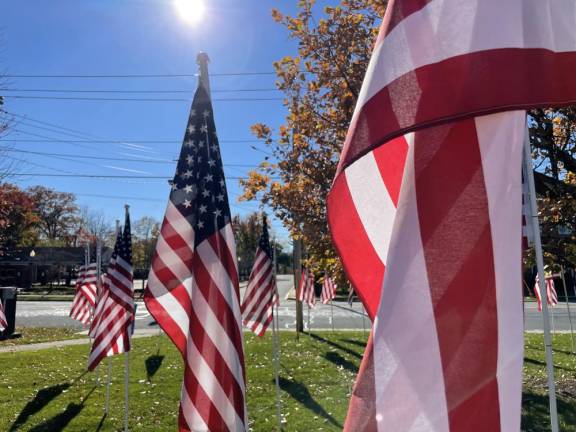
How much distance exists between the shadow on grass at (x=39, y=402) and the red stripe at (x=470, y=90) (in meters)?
8.05

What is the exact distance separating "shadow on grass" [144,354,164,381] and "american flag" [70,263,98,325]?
Answer: 7.53 ft

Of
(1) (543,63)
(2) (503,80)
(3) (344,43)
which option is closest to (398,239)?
(2) (503,80)

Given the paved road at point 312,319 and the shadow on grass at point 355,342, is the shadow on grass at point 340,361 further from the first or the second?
the paved road at point 312,319

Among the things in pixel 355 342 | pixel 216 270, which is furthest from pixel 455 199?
pixel 355 342

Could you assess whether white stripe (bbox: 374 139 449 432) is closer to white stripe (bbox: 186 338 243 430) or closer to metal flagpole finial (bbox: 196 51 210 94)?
white stripe (bbox: 186 338 243 430)

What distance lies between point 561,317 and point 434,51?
85.9 ft

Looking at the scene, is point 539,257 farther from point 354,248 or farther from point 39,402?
point 39,402

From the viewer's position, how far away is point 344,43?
27.7 ft

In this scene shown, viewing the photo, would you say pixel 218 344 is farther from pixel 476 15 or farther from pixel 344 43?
pixel 344 43

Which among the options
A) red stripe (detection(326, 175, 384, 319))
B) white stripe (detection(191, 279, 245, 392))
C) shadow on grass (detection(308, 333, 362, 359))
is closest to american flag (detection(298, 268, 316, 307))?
shadow on grass (detection(308, 333, 362, 359))

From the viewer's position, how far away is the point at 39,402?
9.14 metres

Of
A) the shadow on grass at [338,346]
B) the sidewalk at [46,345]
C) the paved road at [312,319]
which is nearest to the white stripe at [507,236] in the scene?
the shadow on grass at [338,346]

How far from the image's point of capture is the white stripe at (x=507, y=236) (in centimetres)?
168

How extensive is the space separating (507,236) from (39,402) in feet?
31.4
